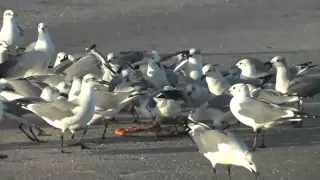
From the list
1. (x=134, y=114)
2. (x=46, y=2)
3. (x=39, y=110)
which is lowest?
(x=46, y=2)

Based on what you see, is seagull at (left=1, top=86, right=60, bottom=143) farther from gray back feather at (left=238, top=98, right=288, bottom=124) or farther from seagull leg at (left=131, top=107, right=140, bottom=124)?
gray back feather at (left=238, top=98, right=288, bottom=124)

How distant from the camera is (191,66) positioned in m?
11.4

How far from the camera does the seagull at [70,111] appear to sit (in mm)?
8422

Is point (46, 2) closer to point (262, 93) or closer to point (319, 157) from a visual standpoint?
point (262, 93)

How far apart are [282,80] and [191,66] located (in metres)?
1.60

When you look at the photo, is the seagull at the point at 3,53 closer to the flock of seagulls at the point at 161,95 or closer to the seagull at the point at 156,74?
the flock of seagulls at the point at 161,95

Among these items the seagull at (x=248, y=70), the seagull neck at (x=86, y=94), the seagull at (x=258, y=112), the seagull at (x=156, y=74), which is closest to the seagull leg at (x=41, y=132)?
the seagull neck at (x=86, y=94)

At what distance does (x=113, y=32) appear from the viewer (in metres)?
16.0

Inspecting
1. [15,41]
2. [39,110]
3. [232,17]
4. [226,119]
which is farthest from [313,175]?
[232,17]

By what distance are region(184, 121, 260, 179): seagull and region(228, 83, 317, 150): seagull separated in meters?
0.84

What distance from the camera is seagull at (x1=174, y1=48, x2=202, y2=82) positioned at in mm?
11125

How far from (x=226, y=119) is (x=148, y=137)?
834 mm

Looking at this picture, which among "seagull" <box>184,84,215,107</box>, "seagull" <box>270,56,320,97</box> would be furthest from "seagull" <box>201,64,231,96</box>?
"seagull" <box>270,56,320,97</box>

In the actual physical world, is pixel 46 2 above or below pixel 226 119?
below
